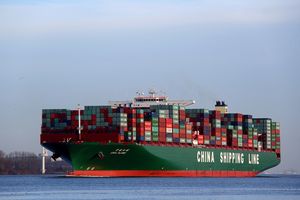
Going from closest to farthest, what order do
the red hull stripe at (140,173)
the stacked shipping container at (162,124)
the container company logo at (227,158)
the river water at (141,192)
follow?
the river water at (141,192) < the stacked shipping container at (162,124) < the red hull stripe at (140,173) < the container company logo at (227,158)

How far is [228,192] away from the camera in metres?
90.6

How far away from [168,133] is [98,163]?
29.9 ft

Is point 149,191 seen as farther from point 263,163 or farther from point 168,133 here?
point 263,163

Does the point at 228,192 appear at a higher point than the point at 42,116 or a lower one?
lower

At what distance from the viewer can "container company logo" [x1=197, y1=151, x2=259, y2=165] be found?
130125 mm

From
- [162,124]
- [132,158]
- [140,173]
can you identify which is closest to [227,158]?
[162,124]

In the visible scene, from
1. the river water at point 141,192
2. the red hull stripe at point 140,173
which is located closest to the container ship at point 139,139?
the red hull stripe at point 140,173

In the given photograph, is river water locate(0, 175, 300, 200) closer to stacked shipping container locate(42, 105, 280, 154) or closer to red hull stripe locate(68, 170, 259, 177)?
stacked shipping container locate(42, 105, 280, 154)

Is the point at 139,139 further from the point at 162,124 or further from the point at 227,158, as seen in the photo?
the point at 227,158

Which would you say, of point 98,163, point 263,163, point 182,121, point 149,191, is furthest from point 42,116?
point 263,163

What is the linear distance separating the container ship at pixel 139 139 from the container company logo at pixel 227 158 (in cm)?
12

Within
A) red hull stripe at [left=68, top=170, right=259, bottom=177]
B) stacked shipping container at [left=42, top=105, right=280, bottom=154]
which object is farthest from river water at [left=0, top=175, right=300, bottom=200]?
red hull stripe at [left=68, top=170, right=259, bottom=177]

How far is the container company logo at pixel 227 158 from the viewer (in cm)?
13012

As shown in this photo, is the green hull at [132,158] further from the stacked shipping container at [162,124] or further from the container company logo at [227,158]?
the stacked shipping container at [162,124]
